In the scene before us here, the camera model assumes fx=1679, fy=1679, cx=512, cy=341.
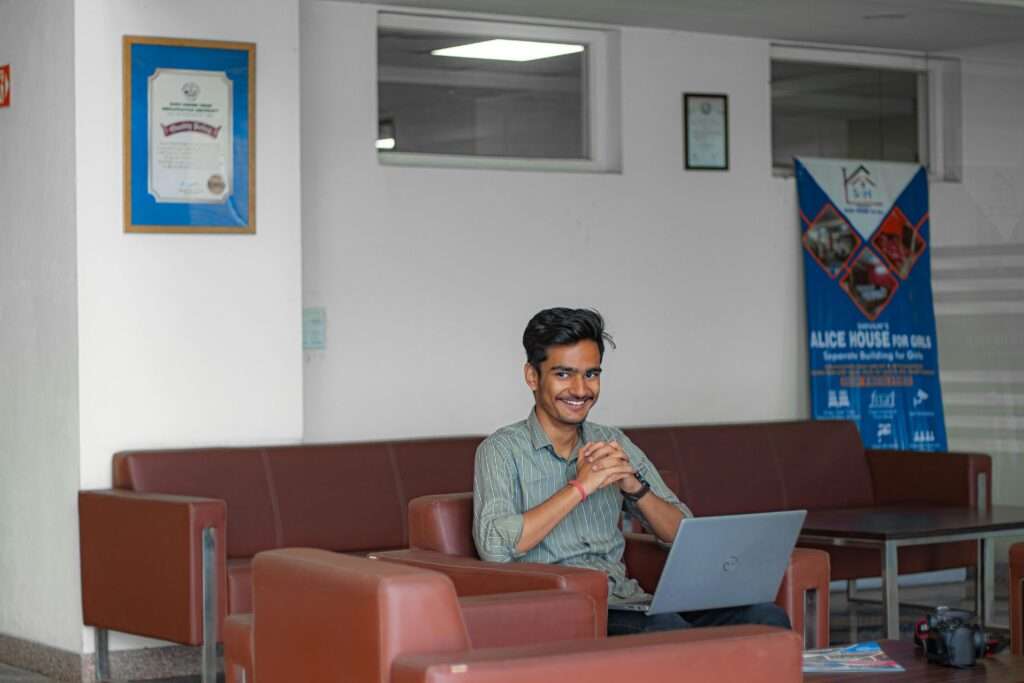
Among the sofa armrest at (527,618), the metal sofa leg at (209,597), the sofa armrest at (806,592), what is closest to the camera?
the sofa armrest at (527,618)

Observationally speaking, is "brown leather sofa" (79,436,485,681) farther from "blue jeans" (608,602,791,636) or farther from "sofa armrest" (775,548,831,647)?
"sofa armrest" (775,548,831,647)

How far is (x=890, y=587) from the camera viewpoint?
5969 mm

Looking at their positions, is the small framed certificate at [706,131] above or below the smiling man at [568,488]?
above

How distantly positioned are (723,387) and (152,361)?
297 cm

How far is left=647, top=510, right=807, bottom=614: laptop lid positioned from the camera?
3.90m

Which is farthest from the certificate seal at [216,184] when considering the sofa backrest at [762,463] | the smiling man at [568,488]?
the smiling man at [568,488]

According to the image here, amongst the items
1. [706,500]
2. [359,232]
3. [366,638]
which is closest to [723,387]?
[706,500]

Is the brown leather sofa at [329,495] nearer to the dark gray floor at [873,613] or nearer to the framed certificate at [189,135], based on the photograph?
the dark gray floor at [873,613]

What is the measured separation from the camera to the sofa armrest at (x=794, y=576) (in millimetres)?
4473

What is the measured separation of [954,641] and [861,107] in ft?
17.2

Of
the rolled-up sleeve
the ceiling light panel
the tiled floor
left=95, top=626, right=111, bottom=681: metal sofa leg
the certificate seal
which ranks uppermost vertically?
the ceiling light panel

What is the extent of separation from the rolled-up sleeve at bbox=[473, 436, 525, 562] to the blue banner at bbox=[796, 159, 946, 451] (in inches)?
164

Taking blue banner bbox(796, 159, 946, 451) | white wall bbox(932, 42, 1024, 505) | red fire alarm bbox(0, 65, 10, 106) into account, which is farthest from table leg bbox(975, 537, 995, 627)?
red fire alarm bbox(0, 65, 10, 106)

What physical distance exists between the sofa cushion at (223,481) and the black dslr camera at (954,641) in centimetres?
299
